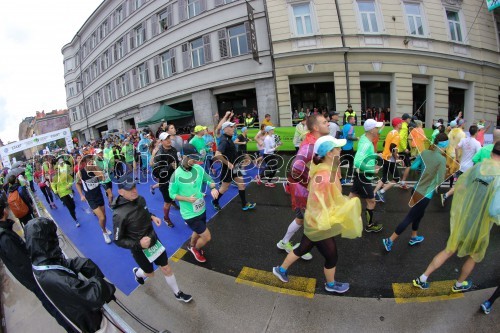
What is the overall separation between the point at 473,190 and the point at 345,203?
1.35m

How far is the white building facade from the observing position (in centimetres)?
1388

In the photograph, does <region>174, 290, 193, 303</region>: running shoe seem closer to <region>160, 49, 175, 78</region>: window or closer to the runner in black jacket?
the runner in black jacket

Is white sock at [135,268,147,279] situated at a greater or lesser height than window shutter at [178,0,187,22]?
lesser

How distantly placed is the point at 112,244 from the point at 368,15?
446 inches

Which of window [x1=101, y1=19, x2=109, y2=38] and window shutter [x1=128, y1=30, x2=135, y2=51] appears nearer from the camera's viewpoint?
window shutter [x1=128, y1=30, x2=135, y2=51]

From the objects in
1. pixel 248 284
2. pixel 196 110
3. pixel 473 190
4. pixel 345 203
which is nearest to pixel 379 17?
pixel 473 190

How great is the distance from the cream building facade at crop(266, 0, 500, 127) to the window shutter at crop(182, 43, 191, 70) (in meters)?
7.83

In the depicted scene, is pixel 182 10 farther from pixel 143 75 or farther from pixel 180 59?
pixel 143 75

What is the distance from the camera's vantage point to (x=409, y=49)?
8289 mm

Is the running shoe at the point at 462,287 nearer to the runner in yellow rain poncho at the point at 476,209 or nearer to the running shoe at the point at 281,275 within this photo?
the runner in yellow rain poncho at the point at 476,209

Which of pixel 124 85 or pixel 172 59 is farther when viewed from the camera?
pixel 124 85

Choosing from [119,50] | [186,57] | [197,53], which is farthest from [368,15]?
[119,50]

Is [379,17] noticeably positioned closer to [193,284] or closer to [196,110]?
[193,284]

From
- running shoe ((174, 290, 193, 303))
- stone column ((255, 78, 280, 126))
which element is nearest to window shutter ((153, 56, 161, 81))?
stone column ((255, 78, 280, 126))
